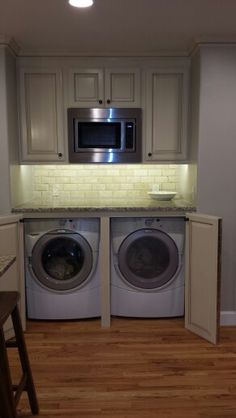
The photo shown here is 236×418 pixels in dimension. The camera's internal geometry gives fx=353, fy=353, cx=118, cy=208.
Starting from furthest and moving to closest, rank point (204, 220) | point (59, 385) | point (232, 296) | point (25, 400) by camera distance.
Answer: point (232, 296)
point (204, 220)
point (59, 385)
point (25, 400)

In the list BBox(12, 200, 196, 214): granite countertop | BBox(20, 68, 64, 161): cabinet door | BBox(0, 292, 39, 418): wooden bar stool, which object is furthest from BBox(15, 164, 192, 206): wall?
BBox(0, 292, 39, 418): wooden bar stool

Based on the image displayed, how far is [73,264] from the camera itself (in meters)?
2.93

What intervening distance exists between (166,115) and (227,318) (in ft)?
5.88

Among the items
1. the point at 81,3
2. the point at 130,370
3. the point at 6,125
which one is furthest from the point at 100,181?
the point at 130,370

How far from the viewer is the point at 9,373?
1482 millimetres

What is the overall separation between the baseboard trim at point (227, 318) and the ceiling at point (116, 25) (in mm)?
2155

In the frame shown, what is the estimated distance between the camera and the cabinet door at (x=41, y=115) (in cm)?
300

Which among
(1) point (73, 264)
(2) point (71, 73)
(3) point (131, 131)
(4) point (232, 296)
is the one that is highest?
(2) point (71, 73)

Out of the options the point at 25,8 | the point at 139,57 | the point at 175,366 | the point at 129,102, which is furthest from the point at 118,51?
the point at 175,366

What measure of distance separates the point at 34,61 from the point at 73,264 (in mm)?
1741

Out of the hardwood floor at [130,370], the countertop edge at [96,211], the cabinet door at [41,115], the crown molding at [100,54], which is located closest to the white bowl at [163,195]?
the countertop edge at [96,211]

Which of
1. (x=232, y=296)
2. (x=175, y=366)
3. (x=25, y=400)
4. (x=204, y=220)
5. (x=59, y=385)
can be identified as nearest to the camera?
(x=25, y=400)

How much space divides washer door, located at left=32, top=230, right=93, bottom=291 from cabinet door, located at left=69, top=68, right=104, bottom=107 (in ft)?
3.69

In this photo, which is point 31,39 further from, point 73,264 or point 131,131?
point 73,264
